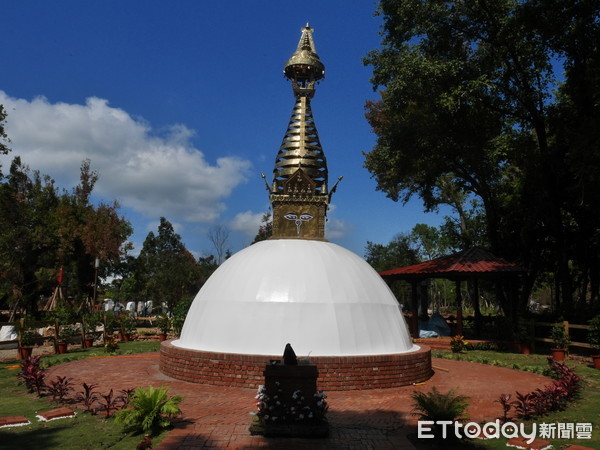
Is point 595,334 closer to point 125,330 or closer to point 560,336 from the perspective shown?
point 560,336

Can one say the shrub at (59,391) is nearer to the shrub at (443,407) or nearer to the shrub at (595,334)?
the shrub at (443,407)

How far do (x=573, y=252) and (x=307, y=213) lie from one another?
53.5ft

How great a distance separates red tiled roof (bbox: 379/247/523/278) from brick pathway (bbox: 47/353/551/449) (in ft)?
22.7

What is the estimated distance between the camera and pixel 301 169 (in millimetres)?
14281

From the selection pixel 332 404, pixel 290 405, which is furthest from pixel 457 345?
pixel 290 405

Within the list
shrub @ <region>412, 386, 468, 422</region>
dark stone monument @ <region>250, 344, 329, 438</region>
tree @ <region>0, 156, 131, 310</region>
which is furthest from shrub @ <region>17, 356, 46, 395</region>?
tree @ <region>0, 156, 131, 310</region>

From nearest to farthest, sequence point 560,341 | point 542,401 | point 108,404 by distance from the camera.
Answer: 1. point 108,404
2. point 542,401
3. point 560,341

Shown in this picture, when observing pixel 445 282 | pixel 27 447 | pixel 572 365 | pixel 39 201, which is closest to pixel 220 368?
pixel 27 447

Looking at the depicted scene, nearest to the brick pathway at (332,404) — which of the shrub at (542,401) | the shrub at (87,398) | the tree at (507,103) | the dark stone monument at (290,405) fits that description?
the dark stone monument at (290,405)

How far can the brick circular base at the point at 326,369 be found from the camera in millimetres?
10102

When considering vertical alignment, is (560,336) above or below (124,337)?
above

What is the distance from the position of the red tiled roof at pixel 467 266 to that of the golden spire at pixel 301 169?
926 centimetres

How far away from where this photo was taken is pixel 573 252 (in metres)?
23.3

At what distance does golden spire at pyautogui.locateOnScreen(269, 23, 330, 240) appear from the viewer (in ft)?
45.6
